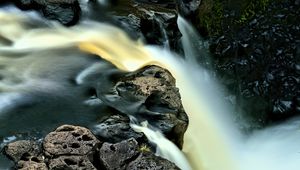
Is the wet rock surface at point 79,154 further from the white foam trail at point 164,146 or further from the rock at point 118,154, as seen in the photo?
the white foam trail at point 164,146

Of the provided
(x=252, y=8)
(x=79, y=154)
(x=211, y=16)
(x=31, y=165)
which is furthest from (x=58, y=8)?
(x=31, y=165)

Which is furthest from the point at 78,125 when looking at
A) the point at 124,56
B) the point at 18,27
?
the point at 18,27

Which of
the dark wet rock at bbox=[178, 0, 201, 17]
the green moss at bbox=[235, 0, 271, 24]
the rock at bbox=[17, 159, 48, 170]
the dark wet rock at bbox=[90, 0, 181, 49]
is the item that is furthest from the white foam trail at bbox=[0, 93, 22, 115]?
the green moss at bbox=[235, 0, 271, 24]

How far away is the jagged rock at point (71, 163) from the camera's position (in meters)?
4.90

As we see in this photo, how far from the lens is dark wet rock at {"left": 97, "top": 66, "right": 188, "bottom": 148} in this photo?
19.5 feet

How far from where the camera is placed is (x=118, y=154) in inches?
200

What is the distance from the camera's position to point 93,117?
19.3 ft

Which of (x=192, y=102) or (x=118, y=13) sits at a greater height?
(x=118, y=13)

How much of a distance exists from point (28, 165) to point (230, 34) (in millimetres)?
4563

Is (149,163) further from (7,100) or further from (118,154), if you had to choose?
(7,100)

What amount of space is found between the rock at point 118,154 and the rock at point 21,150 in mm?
603

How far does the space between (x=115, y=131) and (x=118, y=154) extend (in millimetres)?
487

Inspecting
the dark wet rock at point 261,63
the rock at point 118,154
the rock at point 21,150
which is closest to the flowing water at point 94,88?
the dark wet rock at point 261,63

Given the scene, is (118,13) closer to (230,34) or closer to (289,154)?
(230,34)
